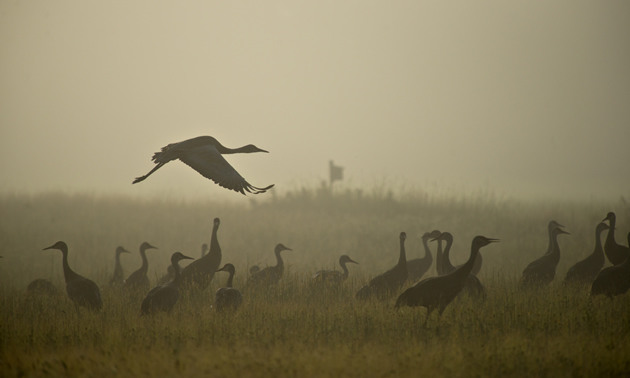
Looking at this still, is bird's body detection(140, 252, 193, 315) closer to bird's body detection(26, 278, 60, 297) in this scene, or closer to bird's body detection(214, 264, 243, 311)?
bird's body detection(214, 264, 243, 311)

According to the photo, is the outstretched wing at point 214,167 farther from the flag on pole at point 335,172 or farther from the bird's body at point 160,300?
the flag on pole at point 335,172

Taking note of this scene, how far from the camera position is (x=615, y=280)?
8109 millimetres

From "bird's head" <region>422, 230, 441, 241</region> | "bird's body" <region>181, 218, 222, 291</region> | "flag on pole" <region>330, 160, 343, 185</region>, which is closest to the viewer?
"bird's body" <region>181, 218, 222, 291</region>

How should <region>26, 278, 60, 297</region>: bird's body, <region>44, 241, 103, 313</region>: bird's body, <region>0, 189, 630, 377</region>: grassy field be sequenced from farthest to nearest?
1. <region>26, 278, 60, 297</region>: bird's body
2. <region>44, 241, 103, 313</region>: bird's body
3. <region>0, 189, 630, 377</region>: grassy field

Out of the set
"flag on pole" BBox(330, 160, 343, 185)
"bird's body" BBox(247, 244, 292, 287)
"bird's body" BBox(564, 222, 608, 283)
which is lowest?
"bird's body" BBox(247, 244, 292, 287)

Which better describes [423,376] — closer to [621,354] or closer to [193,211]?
[621,354]

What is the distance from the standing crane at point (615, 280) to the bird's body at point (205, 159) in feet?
17.8

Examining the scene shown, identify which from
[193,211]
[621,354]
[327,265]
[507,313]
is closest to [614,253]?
[507,313]

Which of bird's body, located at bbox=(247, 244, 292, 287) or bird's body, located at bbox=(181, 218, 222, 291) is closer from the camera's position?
bird's body, located at bbox=(181, 218, 222, 291)

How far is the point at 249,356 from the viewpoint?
19.0ft

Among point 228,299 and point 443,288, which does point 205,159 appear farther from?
point 443,288

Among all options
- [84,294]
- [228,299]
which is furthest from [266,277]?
[84,294]

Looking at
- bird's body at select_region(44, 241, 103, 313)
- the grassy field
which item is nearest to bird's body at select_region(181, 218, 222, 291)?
the grassy field

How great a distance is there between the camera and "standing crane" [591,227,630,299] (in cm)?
809
